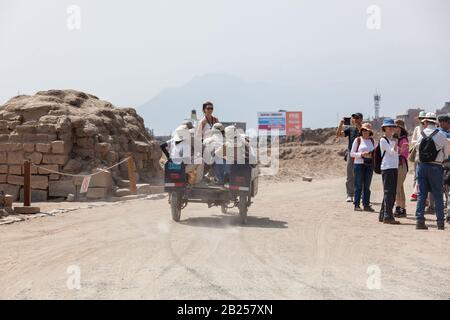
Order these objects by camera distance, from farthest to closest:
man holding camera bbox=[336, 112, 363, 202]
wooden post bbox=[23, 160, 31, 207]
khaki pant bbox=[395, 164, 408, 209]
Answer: man holding camera bbox=[336, 112, 363, 202] < wooden post bbox=[23, 160, 31, 207] < khaki pant bbox=[395, 164, 408, 209]

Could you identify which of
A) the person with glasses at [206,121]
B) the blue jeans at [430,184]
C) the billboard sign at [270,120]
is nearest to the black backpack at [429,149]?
the blue jeans at [430,184]

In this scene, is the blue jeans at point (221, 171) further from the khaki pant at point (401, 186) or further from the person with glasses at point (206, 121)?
the khaki pant at point (401, 186)

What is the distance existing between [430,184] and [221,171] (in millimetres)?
3767

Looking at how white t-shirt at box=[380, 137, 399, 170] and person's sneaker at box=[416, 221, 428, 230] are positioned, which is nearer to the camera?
person's sneaker at box=[416, 221, 428, 230]

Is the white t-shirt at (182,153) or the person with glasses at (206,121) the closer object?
the white t-shirt at (182,153)

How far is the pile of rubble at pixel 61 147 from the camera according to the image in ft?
56.9

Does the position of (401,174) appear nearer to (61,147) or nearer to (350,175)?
(350,175)

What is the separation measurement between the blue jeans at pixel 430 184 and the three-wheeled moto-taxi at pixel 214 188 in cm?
301

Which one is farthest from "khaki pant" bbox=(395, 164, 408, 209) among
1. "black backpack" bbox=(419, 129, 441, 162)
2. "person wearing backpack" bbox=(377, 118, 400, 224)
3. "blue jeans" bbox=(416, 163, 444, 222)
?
"black backpack" bbox=(419, 129, 441, 162)

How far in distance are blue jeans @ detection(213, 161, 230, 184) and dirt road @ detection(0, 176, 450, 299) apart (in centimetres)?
87

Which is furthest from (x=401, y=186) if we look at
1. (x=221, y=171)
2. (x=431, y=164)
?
(x=221, y=171)

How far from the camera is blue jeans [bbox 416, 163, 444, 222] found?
366 inches

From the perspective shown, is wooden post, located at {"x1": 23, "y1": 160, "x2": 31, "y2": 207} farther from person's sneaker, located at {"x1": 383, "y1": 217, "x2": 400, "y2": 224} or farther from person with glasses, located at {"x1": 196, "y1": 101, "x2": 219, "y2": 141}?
person's sneaker, located at {"x1": 383, "y1": 217, "x2": 400, "y2": 224}
